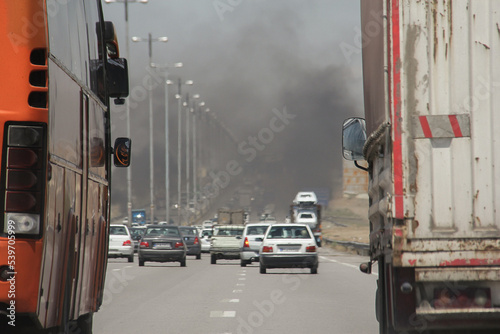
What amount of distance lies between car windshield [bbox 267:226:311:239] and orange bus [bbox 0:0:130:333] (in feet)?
71.4

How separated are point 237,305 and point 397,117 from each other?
10.1 meters

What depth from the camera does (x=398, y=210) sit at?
740cm

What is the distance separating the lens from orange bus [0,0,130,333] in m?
6.12

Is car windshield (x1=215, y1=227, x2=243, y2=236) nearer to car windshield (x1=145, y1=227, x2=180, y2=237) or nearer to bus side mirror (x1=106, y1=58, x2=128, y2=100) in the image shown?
car windshield (x1=145, y1=227, x2=180, y2=237)

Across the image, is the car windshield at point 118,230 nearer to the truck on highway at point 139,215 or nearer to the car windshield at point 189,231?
the car windshield at point 189,231

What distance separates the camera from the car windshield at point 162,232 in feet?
119

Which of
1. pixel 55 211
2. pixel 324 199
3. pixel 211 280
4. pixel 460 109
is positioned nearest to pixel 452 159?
pixel 460 109

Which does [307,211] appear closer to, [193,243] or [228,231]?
[193,243]

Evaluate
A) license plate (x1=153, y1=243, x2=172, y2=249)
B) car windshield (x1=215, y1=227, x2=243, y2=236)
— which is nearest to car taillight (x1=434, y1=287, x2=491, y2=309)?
license plate (x1=153, y1=243, x2=172, y2=249)

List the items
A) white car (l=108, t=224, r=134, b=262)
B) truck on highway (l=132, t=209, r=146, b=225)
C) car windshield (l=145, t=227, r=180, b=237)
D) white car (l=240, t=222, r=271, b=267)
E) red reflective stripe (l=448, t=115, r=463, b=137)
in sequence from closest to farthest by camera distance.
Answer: red reflective stripe (l=448, t=115, r=463, b=137) → car windshield (l=145, t=227, r=180, b=237) → white car (l=240, t=222, r=271, b=267) → white car (l=108, t=224, r=134, b=262) → truck on highway (l=132, t=209, r=146, b=225)

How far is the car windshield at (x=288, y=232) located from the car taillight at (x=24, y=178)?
942 inches

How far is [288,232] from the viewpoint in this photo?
30.7 m

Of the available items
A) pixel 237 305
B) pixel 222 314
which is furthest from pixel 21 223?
pixel 237 305

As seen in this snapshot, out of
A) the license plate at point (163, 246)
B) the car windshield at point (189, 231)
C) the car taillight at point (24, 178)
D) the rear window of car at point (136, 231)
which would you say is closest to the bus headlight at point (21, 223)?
the car taillight at point (24, 178)
